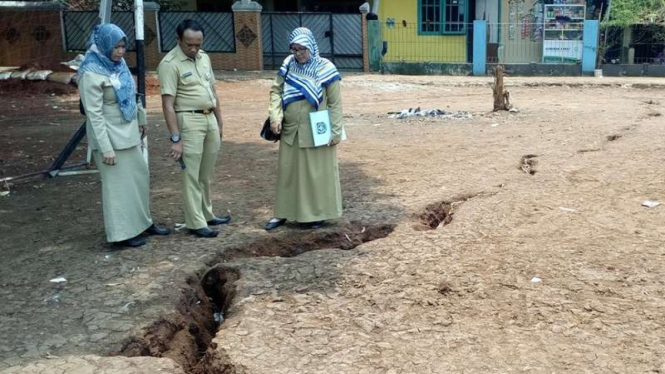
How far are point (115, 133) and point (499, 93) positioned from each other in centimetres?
840

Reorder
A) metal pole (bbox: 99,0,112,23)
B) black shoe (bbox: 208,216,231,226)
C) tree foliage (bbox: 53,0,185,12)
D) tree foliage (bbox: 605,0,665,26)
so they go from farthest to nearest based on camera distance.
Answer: tree foliage (bbox: 53,0,185,12)
tree foliage (bbox: 605,0,665,26)
metal pole (bbox: 99,0,112,23)
black shoe (bbox: 208,216,231,226)

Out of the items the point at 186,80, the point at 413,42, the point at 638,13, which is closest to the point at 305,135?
the point at 186,80

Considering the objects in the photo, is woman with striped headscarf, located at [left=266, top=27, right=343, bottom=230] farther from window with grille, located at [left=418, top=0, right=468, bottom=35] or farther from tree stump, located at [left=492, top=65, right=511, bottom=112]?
window with grille, located at [left=418, top=0, right=468, bottom=35]

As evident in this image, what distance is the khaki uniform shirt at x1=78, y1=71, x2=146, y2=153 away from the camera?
5.11m

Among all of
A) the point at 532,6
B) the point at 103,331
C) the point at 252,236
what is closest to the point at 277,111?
the point at 252,236

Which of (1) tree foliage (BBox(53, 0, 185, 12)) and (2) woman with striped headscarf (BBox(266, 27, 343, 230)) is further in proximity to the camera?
(1) tree foliage (BBox(53, 0, 185, 12))

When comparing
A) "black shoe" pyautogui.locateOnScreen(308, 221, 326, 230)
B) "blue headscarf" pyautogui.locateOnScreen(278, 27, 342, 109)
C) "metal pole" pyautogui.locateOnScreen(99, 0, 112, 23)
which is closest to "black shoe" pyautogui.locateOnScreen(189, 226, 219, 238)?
"black shoe" pyautogui.locateOnScreen(308, 221, 326, 230)

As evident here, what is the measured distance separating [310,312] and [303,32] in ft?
7.66

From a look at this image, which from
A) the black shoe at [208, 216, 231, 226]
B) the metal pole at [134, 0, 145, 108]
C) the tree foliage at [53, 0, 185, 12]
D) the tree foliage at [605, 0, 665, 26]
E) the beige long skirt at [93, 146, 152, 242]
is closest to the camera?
the beige long skirt at [93, 146, 152, 242]

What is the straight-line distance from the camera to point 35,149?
387 inches

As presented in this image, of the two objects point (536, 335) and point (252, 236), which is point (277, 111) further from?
point (536, 335)

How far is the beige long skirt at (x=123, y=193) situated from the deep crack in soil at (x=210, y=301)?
29.5 inches

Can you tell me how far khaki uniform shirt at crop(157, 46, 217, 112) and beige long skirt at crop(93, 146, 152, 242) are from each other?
524 millimetres

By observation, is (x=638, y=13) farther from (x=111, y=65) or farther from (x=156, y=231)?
(x=111, y=65)
